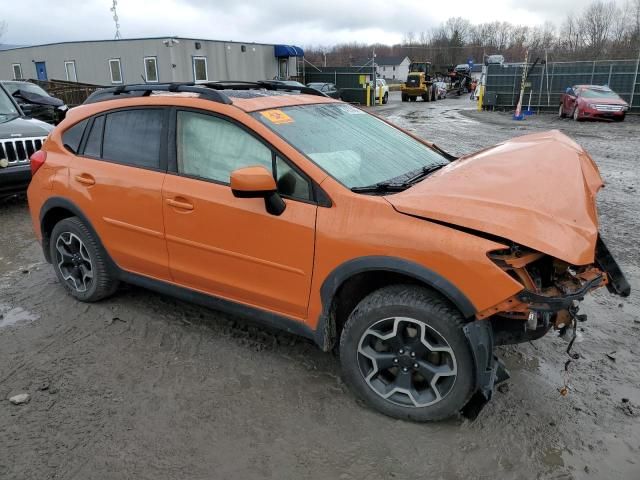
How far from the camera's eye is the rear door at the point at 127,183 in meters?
3.40

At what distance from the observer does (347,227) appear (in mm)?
2654

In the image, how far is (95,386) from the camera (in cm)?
304

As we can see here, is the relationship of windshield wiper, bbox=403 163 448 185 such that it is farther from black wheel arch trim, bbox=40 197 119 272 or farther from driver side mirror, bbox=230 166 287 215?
black wheel arch trim, bbox=40 197 119 272

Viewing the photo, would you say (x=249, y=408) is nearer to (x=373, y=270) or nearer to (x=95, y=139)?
(x=373, y=270)

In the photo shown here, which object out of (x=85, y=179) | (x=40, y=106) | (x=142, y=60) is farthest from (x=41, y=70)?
(x=85, y=179)

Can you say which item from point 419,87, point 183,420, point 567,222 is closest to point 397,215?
point 567,222

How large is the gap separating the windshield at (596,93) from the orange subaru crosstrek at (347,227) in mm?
18845

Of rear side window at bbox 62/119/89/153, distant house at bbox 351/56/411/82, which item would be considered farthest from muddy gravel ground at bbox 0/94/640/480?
distant house at bbox 351/56/411/82

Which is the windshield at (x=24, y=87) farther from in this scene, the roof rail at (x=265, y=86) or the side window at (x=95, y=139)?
the roof rail at (x=265, y=86)

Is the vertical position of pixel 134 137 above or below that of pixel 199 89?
below

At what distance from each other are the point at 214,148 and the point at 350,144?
89 cm

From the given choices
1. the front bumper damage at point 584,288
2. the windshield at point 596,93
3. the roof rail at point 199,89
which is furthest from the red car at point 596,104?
the front bumper damage at point 584,288

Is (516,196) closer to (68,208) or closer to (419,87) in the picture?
(68,208)

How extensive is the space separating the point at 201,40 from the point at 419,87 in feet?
54.5
